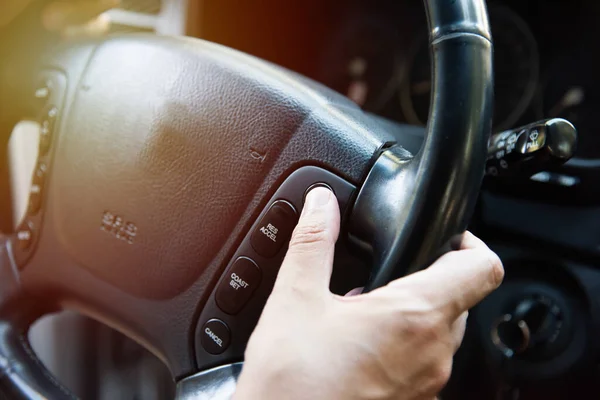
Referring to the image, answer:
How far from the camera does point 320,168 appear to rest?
21.9 inches

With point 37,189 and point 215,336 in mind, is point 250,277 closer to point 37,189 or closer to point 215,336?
point 215,336

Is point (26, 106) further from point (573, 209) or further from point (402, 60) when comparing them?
point (402, 60)

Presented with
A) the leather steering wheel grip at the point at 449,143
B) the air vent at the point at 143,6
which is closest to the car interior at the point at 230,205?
the leather steering wheel grip at the point at 449,143

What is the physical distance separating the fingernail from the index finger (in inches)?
4.9

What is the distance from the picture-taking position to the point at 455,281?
0.41m

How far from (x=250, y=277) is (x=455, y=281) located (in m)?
0.24

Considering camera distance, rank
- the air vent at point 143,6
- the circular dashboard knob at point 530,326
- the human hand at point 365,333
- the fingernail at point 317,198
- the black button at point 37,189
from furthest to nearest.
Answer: the air vent at point 143,6 → the circular dashboard knob at point 530,326 → the black button at point 37,189 → the fingernail at point 317,198 → the human hand at point 365,333

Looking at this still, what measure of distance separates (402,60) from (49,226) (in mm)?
1180

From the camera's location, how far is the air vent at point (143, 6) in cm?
128

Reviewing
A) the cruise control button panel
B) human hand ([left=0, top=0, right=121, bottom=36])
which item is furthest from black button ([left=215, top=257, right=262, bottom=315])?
human hand ([left=0, top=0, right=121, bottom=36])

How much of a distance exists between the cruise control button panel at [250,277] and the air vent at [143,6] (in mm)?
911

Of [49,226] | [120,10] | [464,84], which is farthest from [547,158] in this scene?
[120,10]

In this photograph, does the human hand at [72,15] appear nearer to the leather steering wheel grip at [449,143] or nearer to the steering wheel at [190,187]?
the steering wheel at [190,187]

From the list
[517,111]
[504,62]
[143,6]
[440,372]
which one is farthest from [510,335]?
[143,6]
